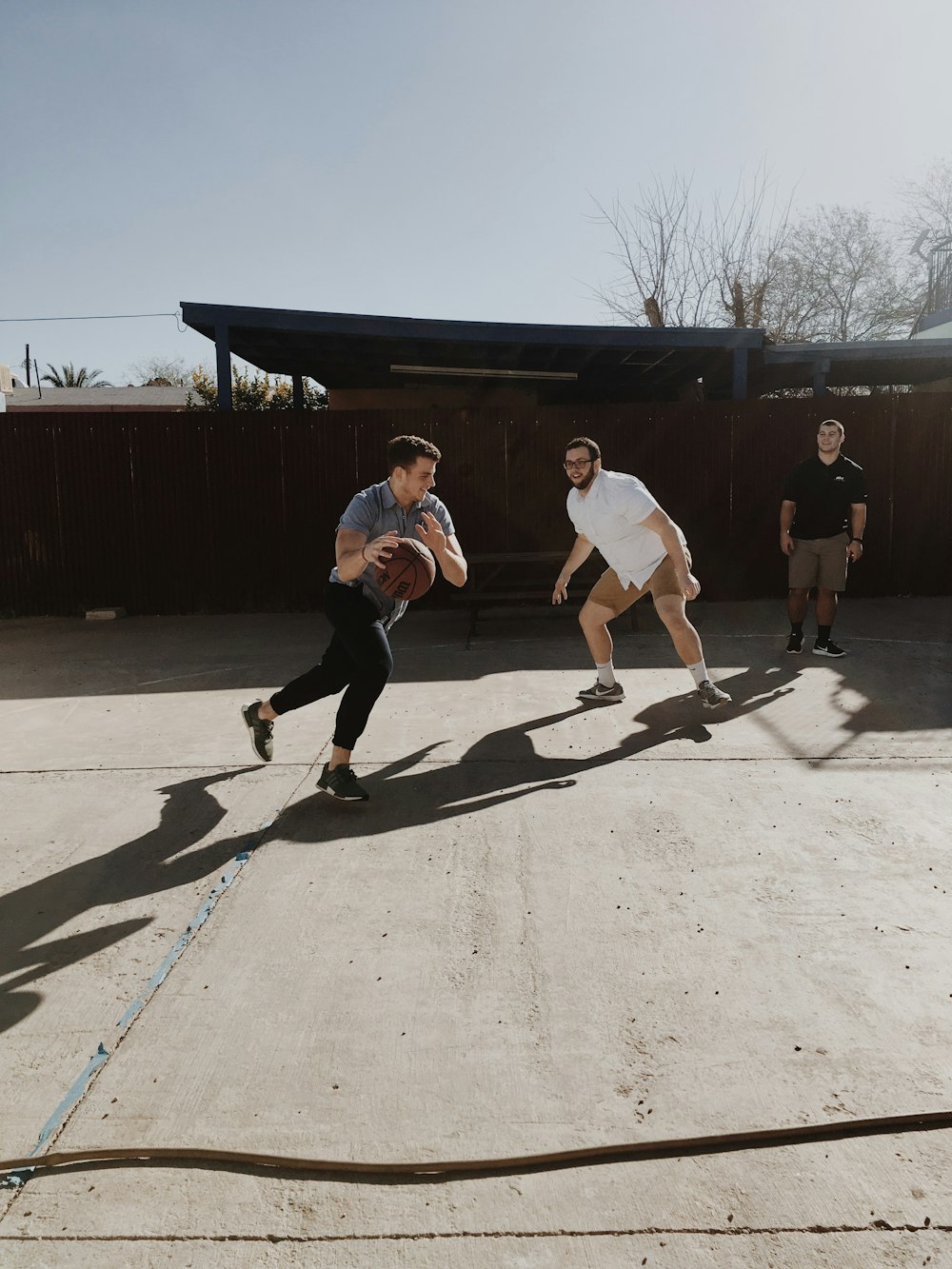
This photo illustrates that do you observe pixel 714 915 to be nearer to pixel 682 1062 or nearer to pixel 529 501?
pixel 682 1062

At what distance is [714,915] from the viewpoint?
3414 mm

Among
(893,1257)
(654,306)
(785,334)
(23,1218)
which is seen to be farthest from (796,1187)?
(785,334)

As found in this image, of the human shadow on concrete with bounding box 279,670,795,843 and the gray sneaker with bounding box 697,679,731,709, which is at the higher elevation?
the gray sneaker with bounding box 697,679,731,709

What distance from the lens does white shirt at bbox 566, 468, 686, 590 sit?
6.19 meters

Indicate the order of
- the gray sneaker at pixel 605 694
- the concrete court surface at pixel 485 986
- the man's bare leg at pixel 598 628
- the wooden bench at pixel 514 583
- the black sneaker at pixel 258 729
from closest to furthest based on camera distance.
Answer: the concrete court surface at pixel 485 986 → the black sneaker at pixel 258 729 → the man's bare leg at pixel 598 628 → the gray sneaker at pixel 605 694 → the wooden bench at pixel 514 583

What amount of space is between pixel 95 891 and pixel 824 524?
21.3ft

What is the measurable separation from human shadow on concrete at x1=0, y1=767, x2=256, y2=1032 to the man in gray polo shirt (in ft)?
2.25

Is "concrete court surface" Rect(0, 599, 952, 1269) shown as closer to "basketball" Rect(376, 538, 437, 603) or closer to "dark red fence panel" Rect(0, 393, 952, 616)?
"basketball" Rect(376, 538, 437, 603)

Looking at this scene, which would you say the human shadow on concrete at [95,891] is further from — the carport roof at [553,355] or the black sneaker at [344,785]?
the carport roof at [553,355]

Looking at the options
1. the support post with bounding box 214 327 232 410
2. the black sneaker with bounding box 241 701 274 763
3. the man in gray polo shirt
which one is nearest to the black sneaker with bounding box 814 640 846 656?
the man in gray polo shirt

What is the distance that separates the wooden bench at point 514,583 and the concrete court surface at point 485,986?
3.89 meters

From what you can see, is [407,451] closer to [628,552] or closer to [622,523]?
[622,523]

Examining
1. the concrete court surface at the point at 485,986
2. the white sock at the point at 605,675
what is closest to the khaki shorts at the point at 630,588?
the white sock at the point at 605,675

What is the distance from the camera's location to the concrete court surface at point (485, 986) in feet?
6.63
